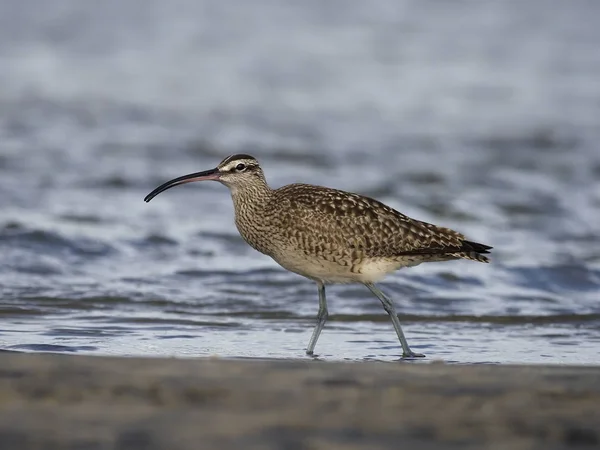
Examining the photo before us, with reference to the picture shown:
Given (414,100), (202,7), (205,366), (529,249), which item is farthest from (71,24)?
(205,366)

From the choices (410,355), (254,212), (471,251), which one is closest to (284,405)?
(410,355)

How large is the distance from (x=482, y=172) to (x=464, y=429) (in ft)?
43.1

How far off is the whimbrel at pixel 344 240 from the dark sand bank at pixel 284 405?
286cm

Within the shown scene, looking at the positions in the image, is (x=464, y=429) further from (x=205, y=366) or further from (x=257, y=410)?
(x=205, y=366)

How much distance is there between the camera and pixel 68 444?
452 cm

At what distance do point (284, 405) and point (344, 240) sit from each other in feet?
12.7

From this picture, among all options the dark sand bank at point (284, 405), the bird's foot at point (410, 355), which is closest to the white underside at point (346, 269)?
the bird's foot at point (410, 355)

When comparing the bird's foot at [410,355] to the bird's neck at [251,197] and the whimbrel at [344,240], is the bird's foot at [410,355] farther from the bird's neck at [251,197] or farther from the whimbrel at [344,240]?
the bird's neck at [251,197]

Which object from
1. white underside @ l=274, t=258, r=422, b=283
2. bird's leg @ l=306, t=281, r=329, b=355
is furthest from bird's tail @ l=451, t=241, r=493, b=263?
bird's leg @ l=306, t=281, r=329, b=355

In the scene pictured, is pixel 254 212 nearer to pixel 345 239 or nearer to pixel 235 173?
pixel 235 173

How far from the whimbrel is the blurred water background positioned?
0.54m

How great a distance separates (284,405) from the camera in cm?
518

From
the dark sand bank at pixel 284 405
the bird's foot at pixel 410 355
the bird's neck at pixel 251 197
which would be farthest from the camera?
the bird's neck at pixel 251 197

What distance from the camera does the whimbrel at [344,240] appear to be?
8.98m
